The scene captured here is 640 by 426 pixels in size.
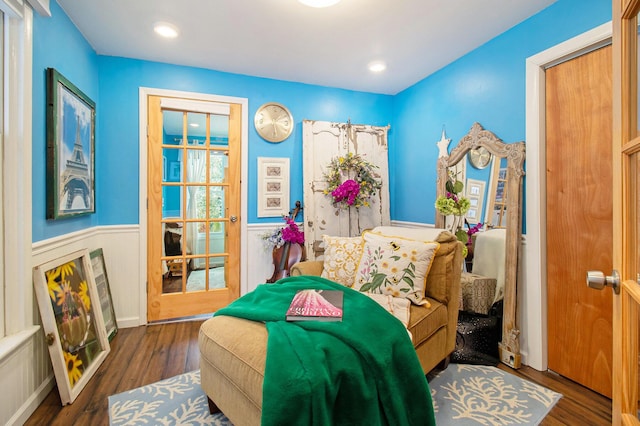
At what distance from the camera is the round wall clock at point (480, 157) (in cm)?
248

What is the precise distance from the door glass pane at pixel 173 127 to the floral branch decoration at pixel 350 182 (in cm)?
147

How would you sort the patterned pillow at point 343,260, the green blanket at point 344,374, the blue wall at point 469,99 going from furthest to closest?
the patterned pillow at point 343,260 < the blue wall at point 469,99 < the green blanket at point 344,374

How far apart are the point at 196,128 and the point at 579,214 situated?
10.0 feet

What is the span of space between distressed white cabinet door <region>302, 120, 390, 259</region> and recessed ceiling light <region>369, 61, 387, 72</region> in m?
0.63

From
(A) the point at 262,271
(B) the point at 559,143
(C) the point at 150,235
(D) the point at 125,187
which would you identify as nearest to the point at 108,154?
(D) the point at 125,187

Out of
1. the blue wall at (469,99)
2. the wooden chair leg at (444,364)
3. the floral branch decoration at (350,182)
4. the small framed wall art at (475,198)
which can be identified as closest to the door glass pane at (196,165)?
the floral branch decoration at (350,182)

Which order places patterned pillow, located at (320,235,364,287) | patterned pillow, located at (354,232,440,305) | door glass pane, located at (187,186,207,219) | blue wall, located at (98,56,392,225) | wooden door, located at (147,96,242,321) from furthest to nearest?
door glass pane, located at (187,186,207,219) < wooden door, located at (147,96,242,321) < blue wall, located at (98,56,392,225) < patterned pillow, located at (320,235,364,287) < patterned pillow, located at (354,232,440,305)

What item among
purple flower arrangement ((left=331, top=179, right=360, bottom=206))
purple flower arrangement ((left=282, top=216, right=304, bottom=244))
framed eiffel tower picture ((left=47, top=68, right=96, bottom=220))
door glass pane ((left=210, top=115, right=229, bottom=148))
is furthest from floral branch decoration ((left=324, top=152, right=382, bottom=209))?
framed eiffel tower picture ((left=47, top=68, right=96, bottom=220))

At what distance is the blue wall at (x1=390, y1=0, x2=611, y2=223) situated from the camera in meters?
2.01

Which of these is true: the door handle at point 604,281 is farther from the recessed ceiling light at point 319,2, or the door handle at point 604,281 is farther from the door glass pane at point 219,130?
the door glass pane at point 219,130

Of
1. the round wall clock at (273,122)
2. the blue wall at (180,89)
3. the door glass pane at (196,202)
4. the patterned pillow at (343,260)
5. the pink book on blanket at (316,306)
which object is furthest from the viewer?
the round wall clock at (273,122)

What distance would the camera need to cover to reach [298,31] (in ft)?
7.69

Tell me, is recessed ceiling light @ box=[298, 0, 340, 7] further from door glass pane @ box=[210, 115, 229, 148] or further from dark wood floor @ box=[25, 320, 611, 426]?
dark wood floor @ box=[25, 320, 611, 426]

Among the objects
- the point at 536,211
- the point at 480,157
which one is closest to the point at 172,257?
the point at 480,157
